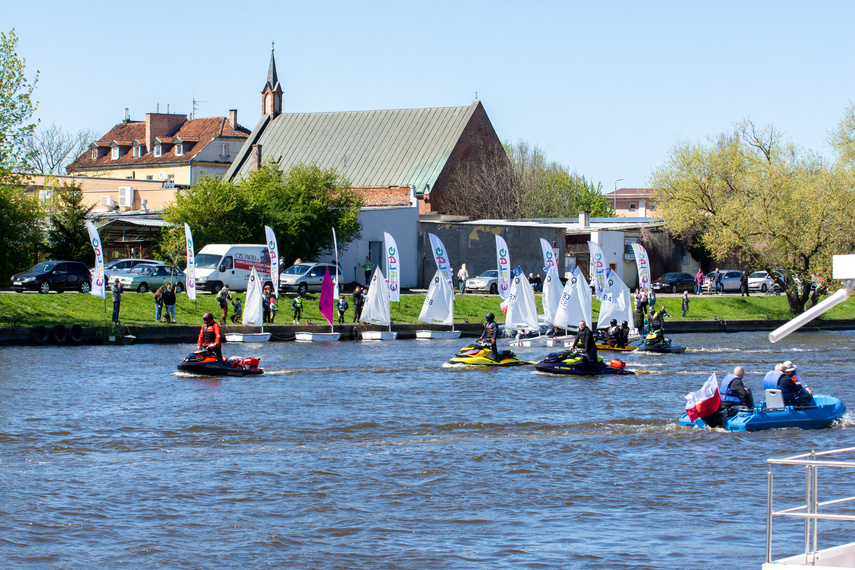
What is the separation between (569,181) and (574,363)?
205 ft

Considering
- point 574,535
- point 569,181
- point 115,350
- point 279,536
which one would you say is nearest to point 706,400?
point 574,535

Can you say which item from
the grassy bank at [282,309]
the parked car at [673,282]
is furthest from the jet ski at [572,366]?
the parked car at [673,282]

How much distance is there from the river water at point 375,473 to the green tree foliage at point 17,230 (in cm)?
2110

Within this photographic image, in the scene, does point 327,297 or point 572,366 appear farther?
point 327,297

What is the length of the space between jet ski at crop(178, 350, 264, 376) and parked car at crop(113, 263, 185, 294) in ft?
52.7

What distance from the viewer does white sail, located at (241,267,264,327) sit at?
117 feet

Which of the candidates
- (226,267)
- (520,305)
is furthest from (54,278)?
(520,305)

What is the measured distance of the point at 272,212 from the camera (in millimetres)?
50938

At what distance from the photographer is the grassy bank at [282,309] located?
35250 mm

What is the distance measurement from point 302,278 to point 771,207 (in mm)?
24217

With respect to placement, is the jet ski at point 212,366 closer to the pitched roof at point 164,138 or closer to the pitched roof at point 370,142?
the pitched roof at point 370,142

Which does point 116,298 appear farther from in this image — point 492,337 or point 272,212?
point 272,212

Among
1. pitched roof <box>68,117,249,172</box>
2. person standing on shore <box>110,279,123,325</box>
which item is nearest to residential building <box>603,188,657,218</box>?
pitched roof <box>68,117,249,172</box>

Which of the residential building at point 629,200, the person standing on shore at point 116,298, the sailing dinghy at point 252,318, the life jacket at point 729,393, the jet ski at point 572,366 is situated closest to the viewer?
the life jacket at point 729,393
